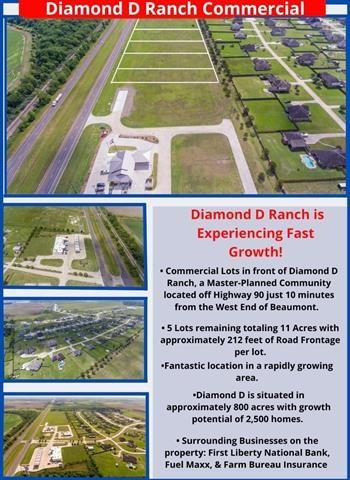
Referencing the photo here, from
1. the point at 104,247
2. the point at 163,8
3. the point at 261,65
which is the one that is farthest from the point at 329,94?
the point at 104,247

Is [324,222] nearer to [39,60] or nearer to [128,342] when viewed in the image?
[128,342]

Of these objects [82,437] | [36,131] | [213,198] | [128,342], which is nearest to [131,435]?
[82,437]

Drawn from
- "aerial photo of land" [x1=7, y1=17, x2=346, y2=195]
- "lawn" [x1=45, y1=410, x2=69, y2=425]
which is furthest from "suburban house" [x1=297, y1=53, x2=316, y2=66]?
"lawn" [x1=45, y1=410, x2=69, y2=425]

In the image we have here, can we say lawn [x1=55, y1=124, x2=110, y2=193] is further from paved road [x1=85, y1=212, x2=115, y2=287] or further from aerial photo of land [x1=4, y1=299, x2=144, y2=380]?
aerial photo of land [x1=4, y1=299, x2=144, y2=380]

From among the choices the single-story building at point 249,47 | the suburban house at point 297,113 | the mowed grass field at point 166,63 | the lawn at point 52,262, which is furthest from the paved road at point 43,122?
the suburban house at point 297,113

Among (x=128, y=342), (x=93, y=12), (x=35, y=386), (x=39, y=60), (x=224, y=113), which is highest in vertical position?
(x=93, y=12)

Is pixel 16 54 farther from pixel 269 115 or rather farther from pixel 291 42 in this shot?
pixel 291 42
